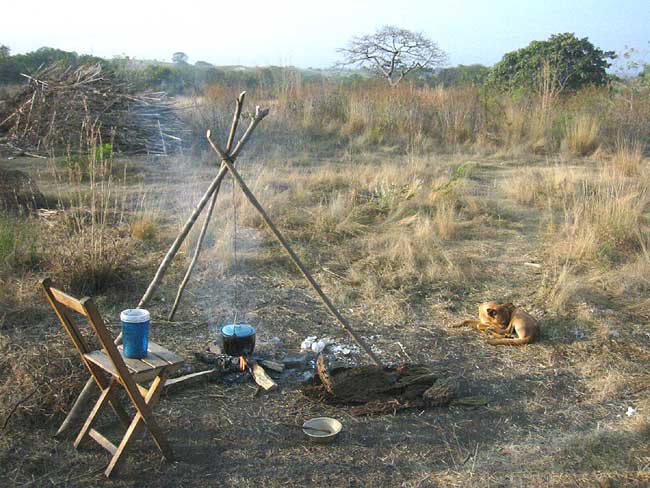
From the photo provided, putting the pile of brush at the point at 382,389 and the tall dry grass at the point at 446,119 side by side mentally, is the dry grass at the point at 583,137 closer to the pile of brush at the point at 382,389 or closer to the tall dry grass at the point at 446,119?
the tall dry grass at the point at 446,119

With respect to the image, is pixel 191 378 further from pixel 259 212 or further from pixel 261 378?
pixel 259 212

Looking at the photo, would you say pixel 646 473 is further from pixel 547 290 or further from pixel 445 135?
pixel 445 135

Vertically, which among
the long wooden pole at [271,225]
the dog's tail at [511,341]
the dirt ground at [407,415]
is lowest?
the dirt ground at [407,415]

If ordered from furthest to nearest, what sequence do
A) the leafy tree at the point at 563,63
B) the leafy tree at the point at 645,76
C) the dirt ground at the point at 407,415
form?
the leafy tree at the point at 563,63 < the leafy tree at the point at 645,76 < the dirt ground at the point at 407,415

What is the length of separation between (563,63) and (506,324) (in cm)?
1449

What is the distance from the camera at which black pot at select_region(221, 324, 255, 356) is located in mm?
3963

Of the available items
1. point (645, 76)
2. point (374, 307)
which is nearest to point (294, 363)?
point (374, 307)

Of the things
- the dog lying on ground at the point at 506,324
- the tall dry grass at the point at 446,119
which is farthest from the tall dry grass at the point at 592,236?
the tall dry grass at the point at 446,119

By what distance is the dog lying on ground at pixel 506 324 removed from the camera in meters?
4.53

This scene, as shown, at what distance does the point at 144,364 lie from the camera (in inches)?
117

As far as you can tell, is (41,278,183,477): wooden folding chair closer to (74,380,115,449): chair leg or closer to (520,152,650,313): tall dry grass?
(74,380,115,449): chair leg

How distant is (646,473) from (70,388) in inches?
113

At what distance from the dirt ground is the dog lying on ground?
0.25 feet

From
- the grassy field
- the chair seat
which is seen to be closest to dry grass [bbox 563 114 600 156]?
the grassy field
